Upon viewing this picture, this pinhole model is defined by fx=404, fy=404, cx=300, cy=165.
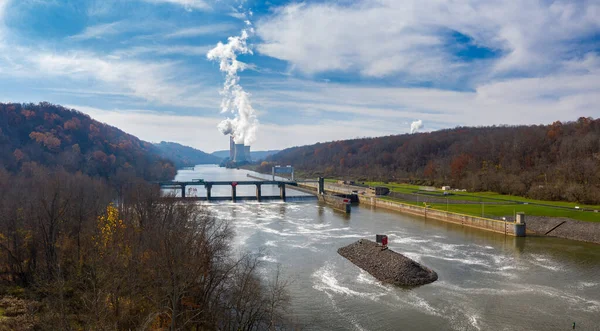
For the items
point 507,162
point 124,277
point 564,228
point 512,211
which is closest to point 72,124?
point 512,211

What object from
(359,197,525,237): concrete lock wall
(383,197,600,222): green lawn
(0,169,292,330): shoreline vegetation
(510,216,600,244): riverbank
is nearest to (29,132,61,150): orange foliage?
(0,169,292,330): shoreline vegetation

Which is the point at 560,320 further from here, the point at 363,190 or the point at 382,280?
the point at 363,190

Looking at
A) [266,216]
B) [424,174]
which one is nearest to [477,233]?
[266,216]

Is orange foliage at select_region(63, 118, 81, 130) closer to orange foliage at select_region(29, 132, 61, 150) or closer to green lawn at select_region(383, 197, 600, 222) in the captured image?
orange foliage at select_region(29, 132, 61, 150)

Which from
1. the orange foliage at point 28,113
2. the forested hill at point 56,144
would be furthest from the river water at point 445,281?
the orange foliage at point 28,113

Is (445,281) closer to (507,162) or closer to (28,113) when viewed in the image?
(507,162)

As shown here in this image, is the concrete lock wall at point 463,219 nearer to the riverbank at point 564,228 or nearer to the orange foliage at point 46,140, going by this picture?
the riverbank at point 564,228
